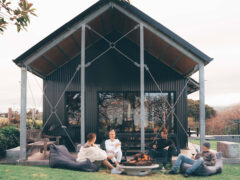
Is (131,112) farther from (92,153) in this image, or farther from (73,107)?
(92,153)

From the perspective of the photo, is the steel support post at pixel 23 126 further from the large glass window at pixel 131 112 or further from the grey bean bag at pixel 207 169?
the grey bean bag at pixel 207 169

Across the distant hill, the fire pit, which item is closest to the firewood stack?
the fire pit

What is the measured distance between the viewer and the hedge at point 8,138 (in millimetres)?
10102

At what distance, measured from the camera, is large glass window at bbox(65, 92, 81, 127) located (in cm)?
1130

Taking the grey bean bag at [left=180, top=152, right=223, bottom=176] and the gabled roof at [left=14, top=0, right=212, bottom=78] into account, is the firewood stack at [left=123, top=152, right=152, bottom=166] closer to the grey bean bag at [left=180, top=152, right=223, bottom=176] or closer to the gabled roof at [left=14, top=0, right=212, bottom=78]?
the grey bean bag at [left=180, top=152, right=223, bottom=176]

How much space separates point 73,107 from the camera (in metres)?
11.3

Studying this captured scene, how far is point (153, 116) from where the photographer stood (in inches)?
455

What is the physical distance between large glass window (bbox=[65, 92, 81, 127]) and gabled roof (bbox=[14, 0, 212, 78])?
1202mm

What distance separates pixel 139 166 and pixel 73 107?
5.17 metres

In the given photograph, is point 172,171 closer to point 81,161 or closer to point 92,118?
point 81,161

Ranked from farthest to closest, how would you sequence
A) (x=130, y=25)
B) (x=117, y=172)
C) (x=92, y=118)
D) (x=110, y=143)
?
(x=92, y=118) < (x=130, y=25) < (x=110, y=143) < (x=117, y=172)

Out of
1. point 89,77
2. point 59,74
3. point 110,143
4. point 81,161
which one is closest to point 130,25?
point 89,77

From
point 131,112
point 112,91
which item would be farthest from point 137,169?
point 112,91

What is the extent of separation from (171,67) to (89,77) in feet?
10.2
